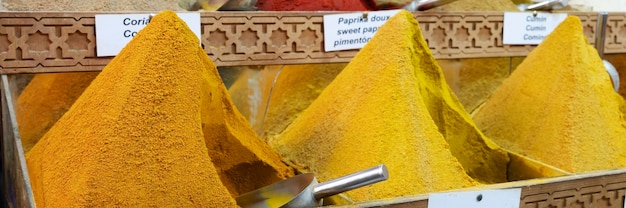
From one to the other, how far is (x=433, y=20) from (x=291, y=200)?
56 cm

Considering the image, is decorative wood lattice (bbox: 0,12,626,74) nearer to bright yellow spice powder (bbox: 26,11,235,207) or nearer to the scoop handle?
bright yellow spice powder (bbox: 26,11,235,207)

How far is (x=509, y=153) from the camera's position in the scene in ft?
3.26

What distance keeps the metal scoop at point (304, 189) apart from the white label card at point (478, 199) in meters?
0.11

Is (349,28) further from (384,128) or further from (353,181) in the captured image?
(353,181)

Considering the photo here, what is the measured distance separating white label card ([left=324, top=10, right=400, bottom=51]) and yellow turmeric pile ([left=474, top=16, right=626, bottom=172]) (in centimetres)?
23

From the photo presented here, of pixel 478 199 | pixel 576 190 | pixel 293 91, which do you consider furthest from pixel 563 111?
pixel 293 91

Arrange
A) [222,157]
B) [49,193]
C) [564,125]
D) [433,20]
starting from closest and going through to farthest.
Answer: [49,193] → [222,157] → [564,125] → [433,20]

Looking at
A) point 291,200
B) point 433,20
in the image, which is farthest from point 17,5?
point 433,20

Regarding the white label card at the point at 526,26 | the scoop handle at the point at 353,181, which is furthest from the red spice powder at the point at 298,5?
the scoop handle at the point at 353,181

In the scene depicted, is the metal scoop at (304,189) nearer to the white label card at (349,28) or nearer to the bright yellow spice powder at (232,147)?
the bright yellow spice powder at (232,147)

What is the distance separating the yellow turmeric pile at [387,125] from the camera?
2.62 ft

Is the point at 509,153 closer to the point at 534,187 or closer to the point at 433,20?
the point at 534,187

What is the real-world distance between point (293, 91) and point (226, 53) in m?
0.18

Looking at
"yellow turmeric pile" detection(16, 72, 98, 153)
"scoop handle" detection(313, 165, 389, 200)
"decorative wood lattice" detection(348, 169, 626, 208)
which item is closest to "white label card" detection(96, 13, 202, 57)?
"yellow turmeric pile" detection(16, 72, 98, 153)
